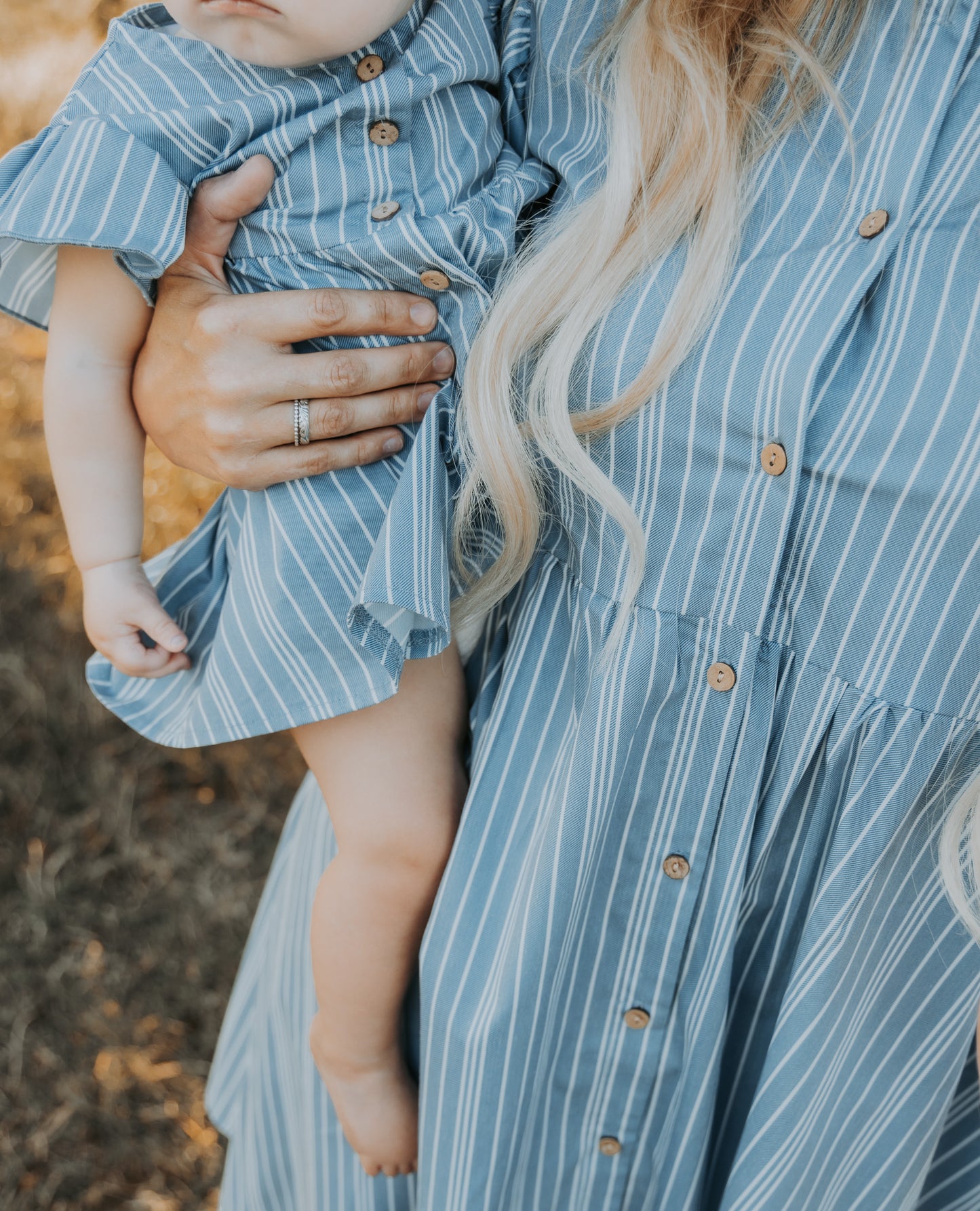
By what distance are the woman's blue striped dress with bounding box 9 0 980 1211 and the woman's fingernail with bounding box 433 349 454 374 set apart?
5.0 inches

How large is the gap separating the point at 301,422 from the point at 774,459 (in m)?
0.42

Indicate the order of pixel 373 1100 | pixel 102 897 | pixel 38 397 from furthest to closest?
pixel 38 397 → pixel 102 897 → pixel 373 1100

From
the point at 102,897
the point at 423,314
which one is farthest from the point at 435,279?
the point at 102,897

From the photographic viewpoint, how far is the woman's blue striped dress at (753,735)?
0.76m

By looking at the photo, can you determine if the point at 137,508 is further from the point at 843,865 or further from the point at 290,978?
the point at 843,865

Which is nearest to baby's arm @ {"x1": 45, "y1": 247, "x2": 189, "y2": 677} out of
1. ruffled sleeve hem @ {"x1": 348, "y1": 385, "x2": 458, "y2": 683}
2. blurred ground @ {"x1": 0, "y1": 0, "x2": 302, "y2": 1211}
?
ruffled sleeve hem @ {"x1": 348, "y1": 385, "x2": 458, "y2": 683}

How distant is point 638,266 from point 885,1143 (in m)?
0.82

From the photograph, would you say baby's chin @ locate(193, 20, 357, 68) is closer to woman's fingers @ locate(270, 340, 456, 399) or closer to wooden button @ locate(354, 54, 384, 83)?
wooden button @ locate(354, 54, 384, 83)

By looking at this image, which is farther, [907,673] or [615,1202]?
[615,1202]

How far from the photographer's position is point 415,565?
84 centimetres

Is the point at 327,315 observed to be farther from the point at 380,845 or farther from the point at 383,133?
the point at 380,845

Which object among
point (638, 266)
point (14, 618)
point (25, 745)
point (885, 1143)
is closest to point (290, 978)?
point (885, 1143)

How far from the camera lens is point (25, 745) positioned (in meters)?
2.41

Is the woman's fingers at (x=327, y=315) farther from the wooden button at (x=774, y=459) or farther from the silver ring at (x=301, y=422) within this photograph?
the wooden button at (x=774, y=459)
